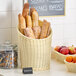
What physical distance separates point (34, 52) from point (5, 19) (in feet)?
1.60

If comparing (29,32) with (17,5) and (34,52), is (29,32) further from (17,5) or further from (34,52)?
(17,5)

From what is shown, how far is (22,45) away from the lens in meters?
1.54

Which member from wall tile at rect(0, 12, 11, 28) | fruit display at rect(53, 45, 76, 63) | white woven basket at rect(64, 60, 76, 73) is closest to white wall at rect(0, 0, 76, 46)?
wall tile at rect(0, 12, 11, 28)

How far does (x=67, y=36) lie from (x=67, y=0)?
33 centimetres

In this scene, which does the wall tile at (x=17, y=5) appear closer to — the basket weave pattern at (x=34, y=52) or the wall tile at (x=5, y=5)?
the wall tile at (x=5, y=5)

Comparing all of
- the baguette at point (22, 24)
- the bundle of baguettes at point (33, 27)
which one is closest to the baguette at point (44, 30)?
the bundle of baguettes at point (33, 27)

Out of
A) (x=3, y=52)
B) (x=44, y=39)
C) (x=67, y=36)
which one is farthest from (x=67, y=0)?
(x=3, y=52)

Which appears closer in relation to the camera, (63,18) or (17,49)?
(17,49)

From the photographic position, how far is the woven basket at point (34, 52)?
1.51 meters

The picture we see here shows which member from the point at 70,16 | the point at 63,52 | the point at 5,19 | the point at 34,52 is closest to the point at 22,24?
the point at 34,52

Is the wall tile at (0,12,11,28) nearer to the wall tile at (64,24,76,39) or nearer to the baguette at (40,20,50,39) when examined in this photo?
the baguette at (40,20,50,39)

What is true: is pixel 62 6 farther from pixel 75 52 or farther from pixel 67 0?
pixel 75 52

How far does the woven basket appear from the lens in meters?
1.51

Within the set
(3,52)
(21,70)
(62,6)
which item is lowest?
(21,70)
